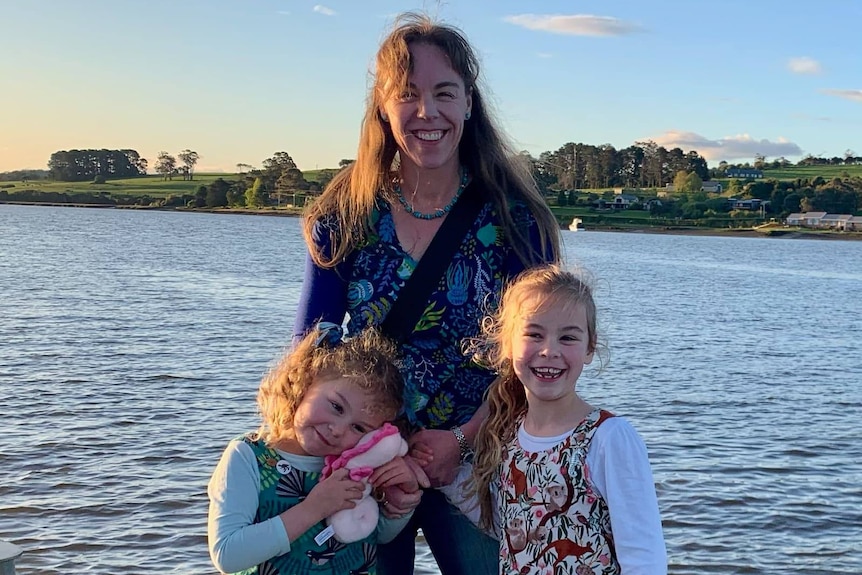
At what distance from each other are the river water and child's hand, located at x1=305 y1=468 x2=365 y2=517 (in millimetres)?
1127

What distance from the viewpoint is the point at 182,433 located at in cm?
1039

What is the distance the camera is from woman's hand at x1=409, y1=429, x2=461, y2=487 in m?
2.89

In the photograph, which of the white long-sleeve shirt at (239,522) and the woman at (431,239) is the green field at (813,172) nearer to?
the woman at (431,239)

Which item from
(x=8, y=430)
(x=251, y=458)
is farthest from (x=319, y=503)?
(x=8, y=430)

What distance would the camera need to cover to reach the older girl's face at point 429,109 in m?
2.96

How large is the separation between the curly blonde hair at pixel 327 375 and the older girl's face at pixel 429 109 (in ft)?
2.17

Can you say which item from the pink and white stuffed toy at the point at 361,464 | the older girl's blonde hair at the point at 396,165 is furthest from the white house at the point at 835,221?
the pink and white stuffed toy at the point at 361,464

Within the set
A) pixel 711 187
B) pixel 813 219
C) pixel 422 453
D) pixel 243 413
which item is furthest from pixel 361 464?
pixel 711 187

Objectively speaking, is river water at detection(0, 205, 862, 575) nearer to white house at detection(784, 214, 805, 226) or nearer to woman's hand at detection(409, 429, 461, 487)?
woman's hand at detection(409, 429, 461, 487)

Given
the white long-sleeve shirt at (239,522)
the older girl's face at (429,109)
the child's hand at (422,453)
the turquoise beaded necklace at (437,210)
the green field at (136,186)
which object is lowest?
the green field at (136,186)

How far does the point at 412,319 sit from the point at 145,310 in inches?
774

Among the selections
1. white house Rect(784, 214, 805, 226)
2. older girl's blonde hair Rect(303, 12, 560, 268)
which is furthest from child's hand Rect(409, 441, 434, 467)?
white house Rect(784, 214, 805, 226)

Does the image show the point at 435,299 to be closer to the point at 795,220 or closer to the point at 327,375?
the point at 327,375

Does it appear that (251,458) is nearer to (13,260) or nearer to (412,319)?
(412,319)
